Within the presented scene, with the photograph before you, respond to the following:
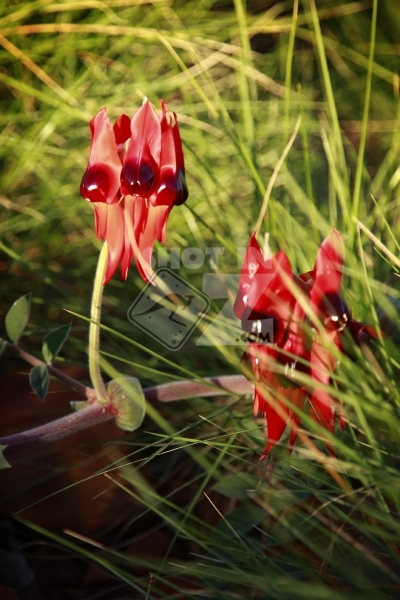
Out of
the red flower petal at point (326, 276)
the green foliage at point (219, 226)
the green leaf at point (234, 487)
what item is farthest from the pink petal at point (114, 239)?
the green leaf at point (234, 487)

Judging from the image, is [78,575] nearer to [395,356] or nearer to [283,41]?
[395,356]

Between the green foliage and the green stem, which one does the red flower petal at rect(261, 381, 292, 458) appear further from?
the green stem

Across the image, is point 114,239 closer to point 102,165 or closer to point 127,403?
point 102,165

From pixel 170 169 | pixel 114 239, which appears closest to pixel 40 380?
pixel 114 239

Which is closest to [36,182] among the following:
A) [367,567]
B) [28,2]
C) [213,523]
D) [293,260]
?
[28,2]

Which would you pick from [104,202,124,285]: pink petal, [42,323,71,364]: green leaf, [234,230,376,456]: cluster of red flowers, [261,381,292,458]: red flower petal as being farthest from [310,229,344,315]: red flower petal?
[42,323,71,364]: green leaf

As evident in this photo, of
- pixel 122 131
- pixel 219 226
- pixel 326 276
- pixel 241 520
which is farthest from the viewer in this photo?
pixel 219 226
